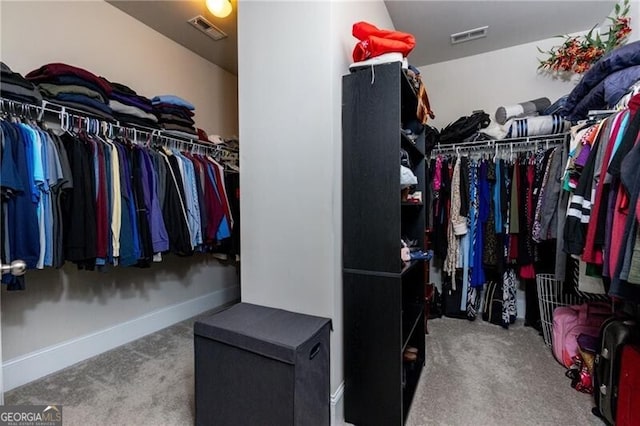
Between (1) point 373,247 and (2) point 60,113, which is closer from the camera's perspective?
(1) point 373,247

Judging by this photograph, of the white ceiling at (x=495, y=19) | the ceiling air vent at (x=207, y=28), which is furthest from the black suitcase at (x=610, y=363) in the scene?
the ceiling air vent at (x=207, y=28)

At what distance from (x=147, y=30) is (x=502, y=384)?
12.1 ft

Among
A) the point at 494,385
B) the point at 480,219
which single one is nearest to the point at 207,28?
the point at 480,219

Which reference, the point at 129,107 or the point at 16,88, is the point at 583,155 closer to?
the point at 129,107

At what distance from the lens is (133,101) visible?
2129mm

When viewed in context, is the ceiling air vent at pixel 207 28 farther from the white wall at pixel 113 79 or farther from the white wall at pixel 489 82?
the white wall at pixel 489 82

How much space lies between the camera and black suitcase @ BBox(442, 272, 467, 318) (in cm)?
279

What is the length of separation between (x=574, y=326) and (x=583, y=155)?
1.16 metres

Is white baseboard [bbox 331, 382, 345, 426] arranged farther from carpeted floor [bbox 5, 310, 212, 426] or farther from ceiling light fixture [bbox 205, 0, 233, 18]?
ceiling light fixture [bbox 205, 0, 233, 18]

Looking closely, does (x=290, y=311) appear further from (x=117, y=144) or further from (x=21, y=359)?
(x=21, y=359)

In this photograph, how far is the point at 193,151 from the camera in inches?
103

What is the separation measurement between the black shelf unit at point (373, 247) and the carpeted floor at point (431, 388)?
0.31 meters

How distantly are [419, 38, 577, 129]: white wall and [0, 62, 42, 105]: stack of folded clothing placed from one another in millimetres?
3189

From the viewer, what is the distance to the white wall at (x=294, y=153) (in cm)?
140
